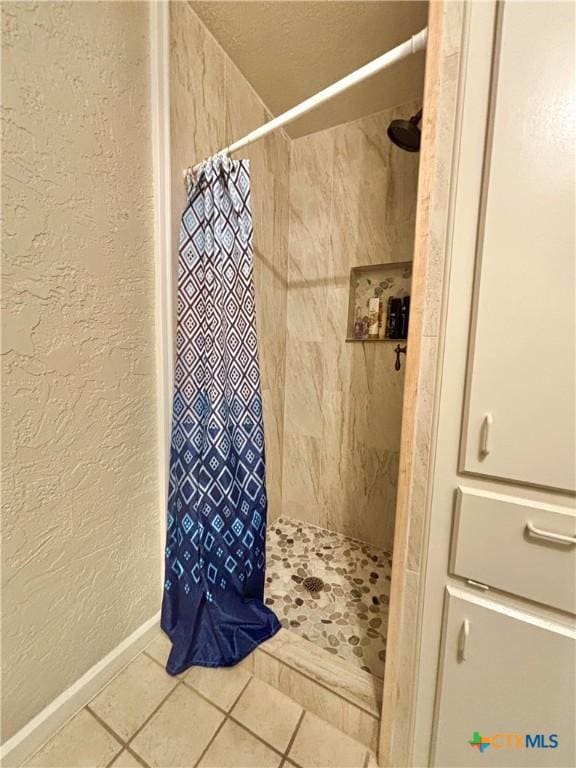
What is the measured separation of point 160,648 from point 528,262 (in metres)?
1.56

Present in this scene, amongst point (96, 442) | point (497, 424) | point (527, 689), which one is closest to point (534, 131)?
point (497, 424)

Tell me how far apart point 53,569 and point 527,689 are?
1.16 metres

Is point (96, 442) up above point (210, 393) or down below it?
below

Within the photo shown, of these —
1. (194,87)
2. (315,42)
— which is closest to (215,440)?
(194,87)

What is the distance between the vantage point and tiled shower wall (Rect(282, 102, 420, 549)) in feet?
4.67

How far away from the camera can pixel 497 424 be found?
1.86 feet

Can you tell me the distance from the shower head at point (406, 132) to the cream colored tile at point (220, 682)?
1983mm

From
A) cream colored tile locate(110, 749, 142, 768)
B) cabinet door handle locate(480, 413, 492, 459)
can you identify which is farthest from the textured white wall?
cabinet door handle locate(480, 413, 492, 459)

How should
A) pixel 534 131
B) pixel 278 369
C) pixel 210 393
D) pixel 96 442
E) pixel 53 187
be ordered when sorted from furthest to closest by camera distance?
pixel 278 369 → pixel 210 393 → pixel 96 442 → pixel 53 187 → pixel 534 131

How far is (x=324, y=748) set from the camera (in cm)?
80

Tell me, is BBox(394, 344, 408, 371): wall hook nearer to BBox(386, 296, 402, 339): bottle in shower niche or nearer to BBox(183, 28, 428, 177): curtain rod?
BBox(386, 296, 402, 339): bottle in shower niche

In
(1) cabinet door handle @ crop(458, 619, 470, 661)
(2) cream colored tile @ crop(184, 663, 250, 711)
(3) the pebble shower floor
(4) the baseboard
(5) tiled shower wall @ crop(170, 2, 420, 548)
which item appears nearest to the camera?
(1) cabinet door handle @ crop(458, 619, 470, 661)

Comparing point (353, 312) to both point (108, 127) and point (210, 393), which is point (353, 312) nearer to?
point (210, 393)

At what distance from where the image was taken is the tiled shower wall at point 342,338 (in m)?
1.42
